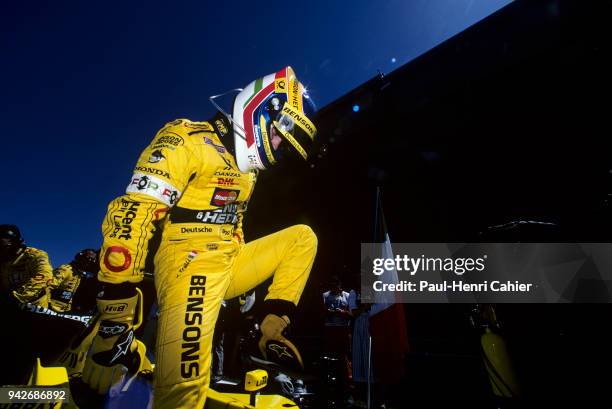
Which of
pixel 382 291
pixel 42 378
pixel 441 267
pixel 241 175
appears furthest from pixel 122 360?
pixel 441 267

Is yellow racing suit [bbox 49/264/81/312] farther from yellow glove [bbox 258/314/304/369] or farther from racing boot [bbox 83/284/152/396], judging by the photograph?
yellow glove [bbox 258/314/304/369]

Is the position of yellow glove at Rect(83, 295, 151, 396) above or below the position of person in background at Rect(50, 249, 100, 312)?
below

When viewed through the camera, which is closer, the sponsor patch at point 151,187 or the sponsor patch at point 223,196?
the sponsor patch at point 151,187

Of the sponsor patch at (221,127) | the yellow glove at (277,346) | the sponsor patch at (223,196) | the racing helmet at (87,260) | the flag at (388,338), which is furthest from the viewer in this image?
the racing helmet at (87,260)

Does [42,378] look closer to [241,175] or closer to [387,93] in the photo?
[241,175]

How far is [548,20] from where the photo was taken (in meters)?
5.46

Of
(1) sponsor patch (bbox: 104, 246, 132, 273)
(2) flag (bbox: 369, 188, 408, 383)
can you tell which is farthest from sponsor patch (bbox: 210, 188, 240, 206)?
(2) flag (bbox: 369, 188, 408, 383)

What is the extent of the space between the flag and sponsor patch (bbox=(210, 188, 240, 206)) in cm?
373

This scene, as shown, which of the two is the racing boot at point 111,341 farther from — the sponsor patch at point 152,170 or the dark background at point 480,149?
the dark background at point 480,149

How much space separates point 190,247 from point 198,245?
0.04 metres

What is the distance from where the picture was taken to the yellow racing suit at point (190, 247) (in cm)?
152

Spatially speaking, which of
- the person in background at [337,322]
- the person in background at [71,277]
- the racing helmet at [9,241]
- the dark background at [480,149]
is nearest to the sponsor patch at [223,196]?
the dark background at [480,149]

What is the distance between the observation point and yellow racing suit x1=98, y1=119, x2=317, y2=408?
152 cm

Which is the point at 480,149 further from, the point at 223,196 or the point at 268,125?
the point at 223,196
